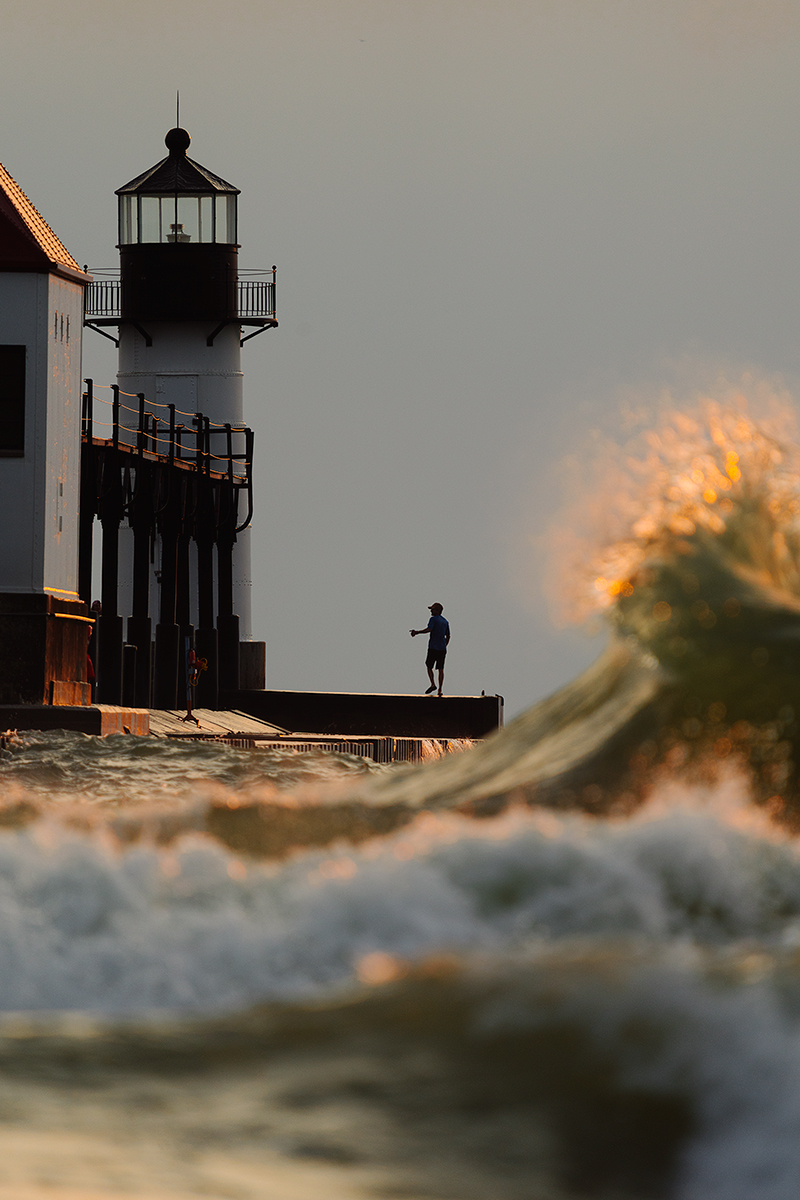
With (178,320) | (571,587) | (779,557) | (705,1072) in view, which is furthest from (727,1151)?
(178,320)

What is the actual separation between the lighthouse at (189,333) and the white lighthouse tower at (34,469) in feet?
47.5

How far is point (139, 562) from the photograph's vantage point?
33.4 meters

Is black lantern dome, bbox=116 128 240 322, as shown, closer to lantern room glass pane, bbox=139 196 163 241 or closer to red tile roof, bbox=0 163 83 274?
lantern room glass pane, bbox=139 196 163 241

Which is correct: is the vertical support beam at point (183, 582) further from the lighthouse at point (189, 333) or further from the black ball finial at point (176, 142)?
the black ball finial at point (176, 142)

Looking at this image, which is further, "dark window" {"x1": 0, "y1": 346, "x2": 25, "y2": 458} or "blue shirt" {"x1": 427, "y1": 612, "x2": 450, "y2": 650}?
"blue shirt" {"x1": 427, "y1": 612, "x2": 450, "y2": 650}

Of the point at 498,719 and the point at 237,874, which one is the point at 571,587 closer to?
the point at 237,874

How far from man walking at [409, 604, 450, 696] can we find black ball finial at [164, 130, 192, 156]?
1796cm

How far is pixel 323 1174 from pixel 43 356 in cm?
1923

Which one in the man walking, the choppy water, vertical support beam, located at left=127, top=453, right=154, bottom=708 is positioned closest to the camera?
the choppy water

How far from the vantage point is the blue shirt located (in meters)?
32.5

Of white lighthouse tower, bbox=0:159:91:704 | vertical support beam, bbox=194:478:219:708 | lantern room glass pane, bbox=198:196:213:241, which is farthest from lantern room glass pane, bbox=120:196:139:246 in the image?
white lighthouse tower, bbox=0:159:91:704

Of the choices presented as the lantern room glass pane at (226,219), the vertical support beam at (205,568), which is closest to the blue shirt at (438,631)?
the vertical support beam at (205,568)

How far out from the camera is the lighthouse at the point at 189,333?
37.9 m

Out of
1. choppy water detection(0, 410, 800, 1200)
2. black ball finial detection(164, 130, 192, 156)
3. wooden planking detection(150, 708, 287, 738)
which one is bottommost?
wooden planking detection(150, 708, 287, 738)
